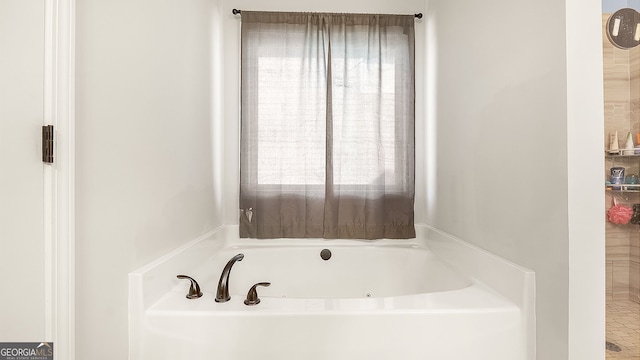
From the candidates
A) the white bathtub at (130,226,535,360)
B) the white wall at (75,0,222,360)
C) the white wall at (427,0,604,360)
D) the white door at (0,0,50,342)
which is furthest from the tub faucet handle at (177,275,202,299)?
the white wall at (427,0,604,360)

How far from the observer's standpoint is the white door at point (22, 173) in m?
0.73

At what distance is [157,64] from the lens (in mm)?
1194

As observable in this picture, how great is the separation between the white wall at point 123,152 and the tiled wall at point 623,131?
107 inches

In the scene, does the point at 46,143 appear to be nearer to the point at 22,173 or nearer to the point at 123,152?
the point at 22,173

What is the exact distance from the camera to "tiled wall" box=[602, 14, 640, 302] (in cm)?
199

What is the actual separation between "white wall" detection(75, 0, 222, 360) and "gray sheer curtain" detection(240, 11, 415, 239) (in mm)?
602

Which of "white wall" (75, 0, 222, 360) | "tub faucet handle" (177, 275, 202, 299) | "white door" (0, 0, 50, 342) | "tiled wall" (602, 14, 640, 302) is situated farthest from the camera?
"tiled wall" (602, 14, 640, 302)

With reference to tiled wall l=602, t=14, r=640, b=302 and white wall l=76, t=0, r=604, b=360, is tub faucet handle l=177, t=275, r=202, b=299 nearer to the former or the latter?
white wall l=76, t=0, r=604, b=360

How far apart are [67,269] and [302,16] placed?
6.39ft

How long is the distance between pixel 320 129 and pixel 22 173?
1.54 meters

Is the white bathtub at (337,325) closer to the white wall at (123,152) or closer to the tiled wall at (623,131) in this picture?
the white wall at (123,152)

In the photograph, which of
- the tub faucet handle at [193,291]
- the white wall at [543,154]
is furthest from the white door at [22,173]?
the white wall at [543,154]

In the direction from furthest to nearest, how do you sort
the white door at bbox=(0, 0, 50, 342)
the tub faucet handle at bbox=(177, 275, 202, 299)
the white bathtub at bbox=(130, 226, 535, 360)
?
the tub faucet handle at bbox=(177, 275, 202, 299), the white bathtub at bbox=(130, 226, 535, 360), the white door at bbox=(0, 0, 50, 342)

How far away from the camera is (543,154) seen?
3.14ft
